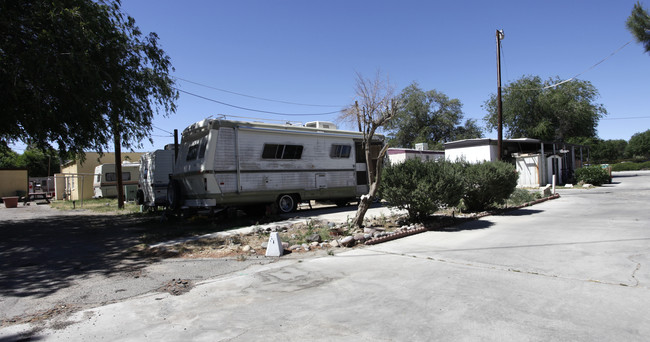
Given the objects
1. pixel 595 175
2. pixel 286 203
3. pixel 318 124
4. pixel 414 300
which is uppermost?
pixel 318 124

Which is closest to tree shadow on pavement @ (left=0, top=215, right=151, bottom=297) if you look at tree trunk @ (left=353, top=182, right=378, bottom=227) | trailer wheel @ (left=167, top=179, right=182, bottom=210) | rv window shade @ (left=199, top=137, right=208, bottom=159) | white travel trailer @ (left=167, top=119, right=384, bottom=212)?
trailer wheel @ (left=167, top=179, right=182, bottom=210)

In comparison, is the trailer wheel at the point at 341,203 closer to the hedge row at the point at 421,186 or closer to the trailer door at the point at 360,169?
the trailer door at the point at 360,169

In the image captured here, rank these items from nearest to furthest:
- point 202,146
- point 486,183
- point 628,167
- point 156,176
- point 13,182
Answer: point 486,183 < point 202,146 < point 156,176 < point 13,182 < point 628,167

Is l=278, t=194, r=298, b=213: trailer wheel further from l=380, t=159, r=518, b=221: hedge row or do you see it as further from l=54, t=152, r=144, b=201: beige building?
l=54, t=152, r=144, b=201: beige building

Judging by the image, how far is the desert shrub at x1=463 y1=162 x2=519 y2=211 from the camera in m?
10.6

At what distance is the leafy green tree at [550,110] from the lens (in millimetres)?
32344

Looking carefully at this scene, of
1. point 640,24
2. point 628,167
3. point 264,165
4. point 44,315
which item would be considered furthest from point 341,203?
point 628,167

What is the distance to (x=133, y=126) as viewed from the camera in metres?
13.2

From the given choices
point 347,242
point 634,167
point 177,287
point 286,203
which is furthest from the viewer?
point 634,167

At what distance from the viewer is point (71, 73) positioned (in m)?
9.56

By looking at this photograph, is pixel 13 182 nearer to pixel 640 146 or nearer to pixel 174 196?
pixel 174 196

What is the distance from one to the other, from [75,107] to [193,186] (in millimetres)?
3755

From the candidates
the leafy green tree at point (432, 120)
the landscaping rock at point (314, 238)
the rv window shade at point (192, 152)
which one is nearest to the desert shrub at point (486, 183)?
the landscaping rock at point (314, 238)

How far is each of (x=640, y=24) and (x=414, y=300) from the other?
1724cm
